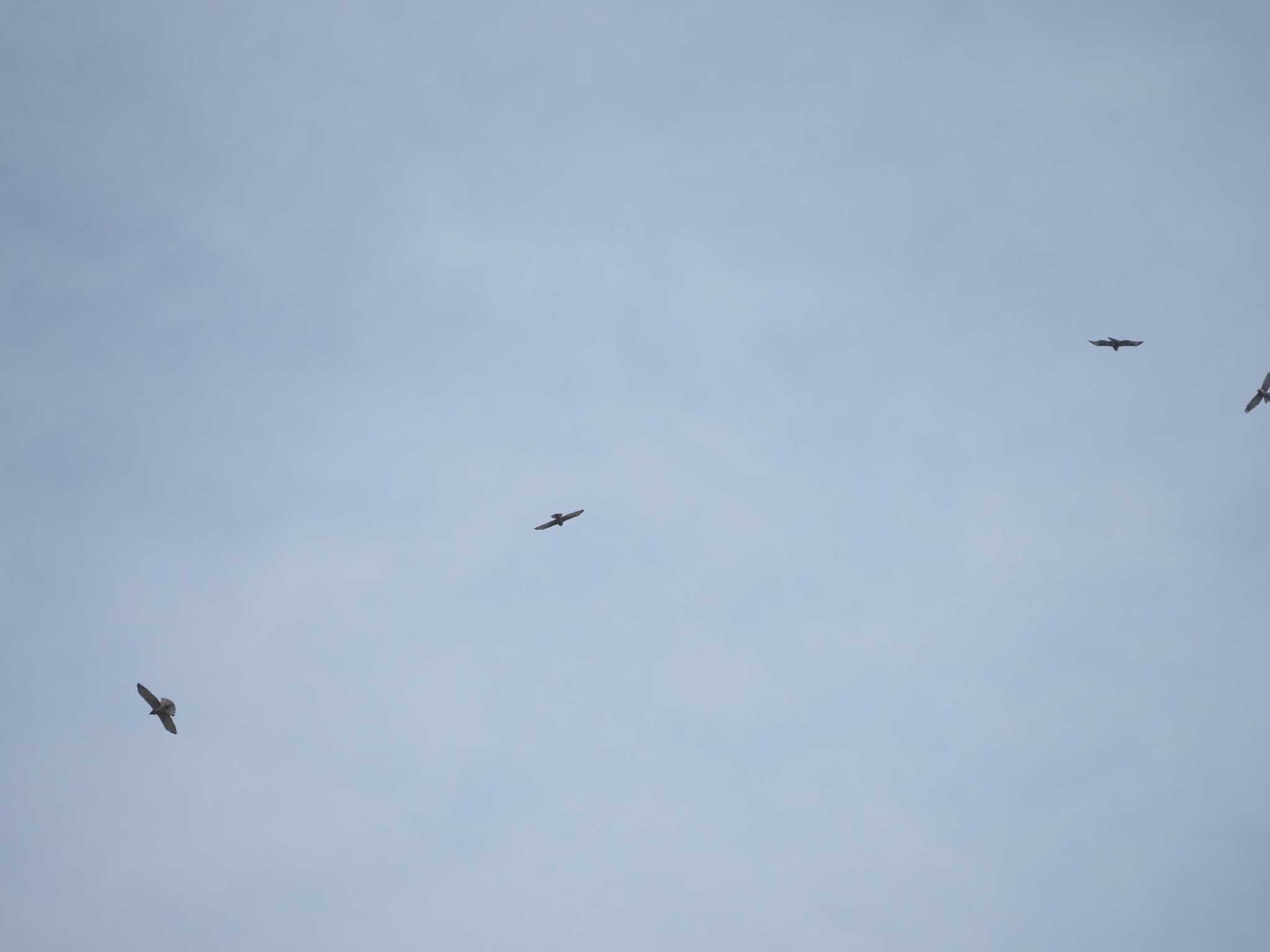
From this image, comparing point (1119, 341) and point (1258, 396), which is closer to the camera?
point (1258, 396)

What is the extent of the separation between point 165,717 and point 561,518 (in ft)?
143

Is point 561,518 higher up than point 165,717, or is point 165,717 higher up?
point 561,518

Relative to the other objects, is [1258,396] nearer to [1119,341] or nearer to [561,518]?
[1119,341]

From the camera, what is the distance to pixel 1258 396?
373ft

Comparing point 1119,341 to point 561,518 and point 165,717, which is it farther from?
point 165,717

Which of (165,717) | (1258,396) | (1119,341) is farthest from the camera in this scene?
(1119,341)

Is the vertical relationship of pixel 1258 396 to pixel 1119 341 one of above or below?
below

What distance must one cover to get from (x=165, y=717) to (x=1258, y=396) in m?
115

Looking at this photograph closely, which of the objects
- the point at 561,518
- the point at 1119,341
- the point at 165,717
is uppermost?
the point at 1119,341

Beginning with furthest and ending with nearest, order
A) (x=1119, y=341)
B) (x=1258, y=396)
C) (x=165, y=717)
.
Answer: (x=1119, y=341) → (x=1258, y=396) → (x=165, y=717)

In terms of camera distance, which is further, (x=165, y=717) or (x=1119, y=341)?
(x=1119, y=341)

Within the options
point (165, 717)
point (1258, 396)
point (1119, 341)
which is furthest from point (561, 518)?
point (1258, 396)

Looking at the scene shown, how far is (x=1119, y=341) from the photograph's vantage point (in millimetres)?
121125

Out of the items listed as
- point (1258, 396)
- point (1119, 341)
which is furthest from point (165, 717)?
point (1258, 396)
